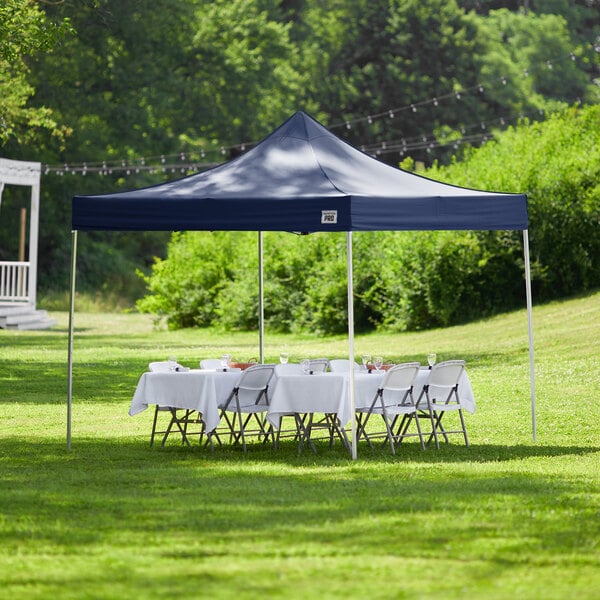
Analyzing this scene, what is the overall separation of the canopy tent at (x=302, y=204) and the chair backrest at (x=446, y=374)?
3.53 feet

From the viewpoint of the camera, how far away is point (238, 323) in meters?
33.1

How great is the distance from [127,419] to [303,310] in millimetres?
17042

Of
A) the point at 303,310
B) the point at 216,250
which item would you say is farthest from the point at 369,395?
the point at 216,250

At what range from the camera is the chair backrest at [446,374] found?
11367 millimetres

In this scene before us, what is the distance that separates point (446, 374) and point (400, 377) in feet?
2.17

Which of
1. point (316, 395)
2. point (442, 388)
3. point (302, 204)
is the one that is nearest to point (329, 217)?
point (302, 204)

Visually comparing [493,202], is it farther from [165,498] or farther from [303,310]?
[303,310]

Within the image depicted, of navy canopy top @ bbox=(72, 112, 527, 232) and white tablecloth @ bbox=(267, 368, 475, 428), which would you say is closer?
navy canopy top @ bbox=(72, 112, 527, 232)

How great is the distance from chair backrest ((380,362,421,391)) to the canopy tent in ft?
1.61

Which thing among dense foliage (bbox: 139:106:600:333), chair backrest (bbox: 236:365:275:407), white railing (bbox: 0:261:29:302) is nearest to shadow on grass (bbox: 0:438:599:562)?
chair backrest (bbox: 236:365:275:407)

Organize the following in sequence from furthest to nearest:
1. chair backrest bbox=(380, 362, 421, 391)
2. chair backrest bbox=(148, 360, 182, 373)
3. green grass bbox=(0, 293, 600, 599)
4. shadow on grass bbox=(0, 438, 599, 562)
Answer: chair backrest bbox=(148, 360, 182, 373)
chair backrest bbox=(380, 362, 421, 391)
shadow on grass bbox=(0, 438, 599, 562)
green grass bbox=(0, 293, 600, 599)

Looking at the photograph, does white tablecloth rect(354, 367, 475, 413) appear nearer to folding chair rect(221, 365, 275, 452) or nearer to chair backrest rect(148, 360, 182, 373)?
folding chair rect(221, 365, 275, 452)

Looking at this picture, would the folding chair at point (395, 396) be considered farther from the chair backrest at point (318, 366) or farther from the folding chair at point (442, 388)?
the chair backrest at point (318, 366)

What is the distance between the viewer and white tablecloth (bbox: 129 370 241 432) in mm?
10969
